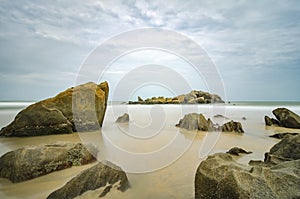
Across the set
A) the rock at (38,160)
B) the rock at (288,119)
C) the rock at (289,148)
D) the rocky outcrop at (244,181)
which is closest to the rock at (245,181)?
the rocky outcrop at (244,181)

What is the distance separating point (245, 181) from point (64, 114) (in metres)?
8.03

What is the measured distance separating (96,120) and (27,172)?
5972 mm

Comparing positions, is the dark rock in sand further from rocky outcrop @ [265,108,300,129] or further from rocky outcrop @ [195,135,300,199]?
rocky outcrop @ [195,135,300,199]

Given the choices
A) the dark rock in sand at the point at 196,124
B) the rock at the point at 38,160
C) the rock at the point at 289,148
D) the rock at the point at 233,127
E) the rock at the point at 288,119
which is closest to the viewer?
the rock at the point at 38,160

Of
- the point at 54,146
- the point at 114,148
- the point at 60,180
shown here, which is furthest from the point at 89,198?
the point at 114,148

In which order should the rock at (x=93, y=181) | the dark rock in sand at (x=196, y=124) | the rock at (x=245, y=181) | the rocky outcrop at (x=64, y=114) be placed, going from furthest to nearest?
the dark rock in sand at (x=196, y=124) < the rocky outcrop at (x=64, y=114) < the rock at (x=93, y=181) < the rock at (x=245, y=181)

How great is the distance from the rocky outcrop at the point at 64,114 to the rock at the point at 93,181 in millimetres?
5733

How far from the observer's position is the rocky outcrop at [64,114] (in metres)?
7.77

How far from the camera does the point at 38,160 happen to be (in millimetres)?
3869

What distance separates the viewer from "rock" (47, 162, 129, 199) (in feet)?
9.45

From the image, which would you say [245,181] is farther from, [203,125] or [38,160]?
[203,125]

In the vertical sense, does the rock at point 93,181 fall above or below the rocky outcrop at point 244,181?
below

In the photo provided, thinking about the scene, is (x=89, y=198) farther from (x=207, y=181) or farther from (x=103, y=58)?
(x=103, y=58)

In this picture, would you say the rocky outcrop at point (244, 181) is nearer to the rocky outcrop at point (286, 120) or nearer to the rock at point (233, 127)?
the rock at point (233, 127)
